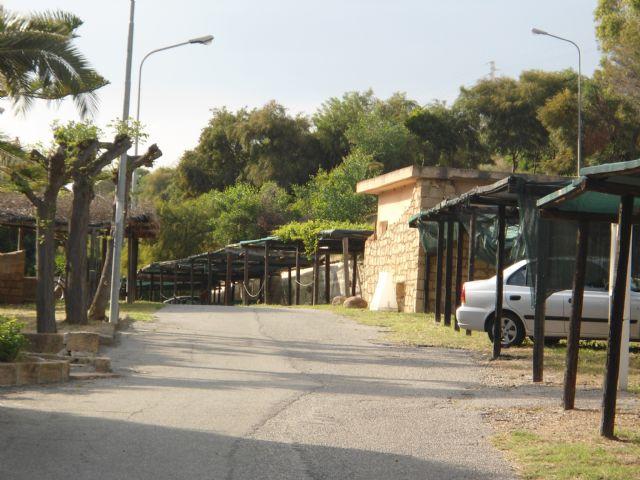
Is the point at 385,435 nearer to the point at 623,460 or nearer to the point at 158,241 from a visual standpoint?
the point at 623,460

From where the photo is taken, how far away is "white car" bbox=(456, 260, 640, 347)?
16156 millimetres

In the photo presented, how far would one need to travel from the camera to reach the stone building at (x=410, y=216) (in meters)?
26.6

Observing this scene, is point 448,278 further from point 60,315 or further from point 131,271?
point 131,271

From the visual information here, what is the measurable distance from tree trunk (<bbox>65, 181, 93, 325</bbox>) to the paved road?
11.0 ft

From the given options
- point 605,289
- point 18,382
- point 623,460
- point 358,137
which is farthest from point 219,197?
point 623,460

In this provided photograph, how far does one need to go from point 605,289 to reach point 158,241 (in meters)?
40.2

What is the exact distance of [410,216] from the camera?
27625mm

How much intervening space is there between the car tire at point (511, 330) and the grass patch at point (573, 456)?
26.4 ft

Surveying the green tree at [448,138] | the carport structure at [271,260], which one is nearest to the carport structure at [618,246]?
the carport structure at [271,260]

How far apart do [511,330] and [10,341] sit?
29.3 feet

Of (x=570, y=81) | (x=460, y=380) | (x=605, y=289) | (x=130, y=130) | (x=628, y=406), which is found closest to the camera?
(x=628, y=406)

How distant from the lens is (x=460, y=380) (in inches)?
506

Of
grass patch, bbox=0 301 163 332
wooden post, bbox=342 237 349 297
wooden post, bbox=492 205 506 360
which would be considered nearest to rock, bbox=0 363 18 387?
grass patch, bbox=0 301 163 332

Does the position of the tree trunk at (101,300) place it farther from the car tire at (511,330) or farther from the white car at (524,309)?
the car tire at (511,330)
